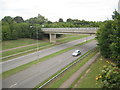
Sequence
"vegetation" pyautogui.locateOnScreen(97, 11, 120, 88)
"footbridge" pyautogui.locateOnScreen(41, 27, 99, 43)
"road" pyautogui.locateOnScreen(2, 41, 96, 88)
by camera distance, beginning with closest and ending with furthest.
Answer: "vegetation" pyautogui.locateOnScreen(97, 11, 120, 88) → "road" pyautogui.locateOnScreen(2, 41, 96, 88) → "footbridge" pyautogui.locateOnScreen(41, 27, 99, 43)

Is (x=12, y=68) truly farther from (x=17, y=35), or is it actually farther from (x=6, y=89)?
Result: (x=17, y=35)

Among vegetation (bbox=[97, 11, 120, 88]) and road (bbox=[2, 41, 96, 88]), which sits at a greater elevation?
vegetation (bbox=[97, 11, 120, 88])

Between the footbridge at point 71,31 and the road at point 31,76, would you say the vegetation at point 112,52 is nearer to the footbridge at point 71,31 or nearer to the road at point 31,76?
the road at point 31,76

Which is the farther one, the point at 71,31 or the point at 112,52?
the point at 71,31

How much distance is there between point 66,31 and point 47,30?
11395 millimetres

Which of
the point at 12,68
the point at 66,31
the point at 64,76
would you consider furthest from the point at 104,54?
the point at 66,31

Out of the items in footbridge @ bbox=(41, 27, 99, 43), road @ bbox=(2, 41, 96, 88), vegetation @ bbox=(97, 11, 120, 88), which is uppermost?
footbridge @ bbox=(41, 27, 99, 43)

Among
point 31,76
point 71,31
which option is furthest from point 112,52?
point 71,31

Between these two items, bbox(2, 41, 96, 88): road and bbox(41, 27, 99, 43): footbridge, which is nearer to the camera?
bbox(2, 41, 96, 88): road

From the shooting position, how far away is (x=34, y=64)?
966 inches

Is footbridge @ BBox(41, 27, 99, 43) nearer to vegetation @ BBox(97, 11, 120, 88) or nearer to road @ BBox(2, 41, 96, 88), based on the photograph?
vegetation @ BBox(97, 11, 120, 88)

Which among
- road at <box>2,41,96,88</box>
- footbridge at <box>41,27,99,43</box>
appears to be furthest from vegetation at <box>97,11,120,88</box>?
footbridge at <box>41,27,99,43</box>

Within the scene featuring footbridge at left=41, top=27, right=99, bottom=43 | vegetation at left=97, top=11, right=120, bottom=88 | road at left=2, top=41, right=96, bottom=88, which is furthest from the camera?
footbridge at left=41, top=27, right=99, bottom=43

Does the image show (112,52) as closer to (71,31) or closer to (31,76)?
(31,76)
